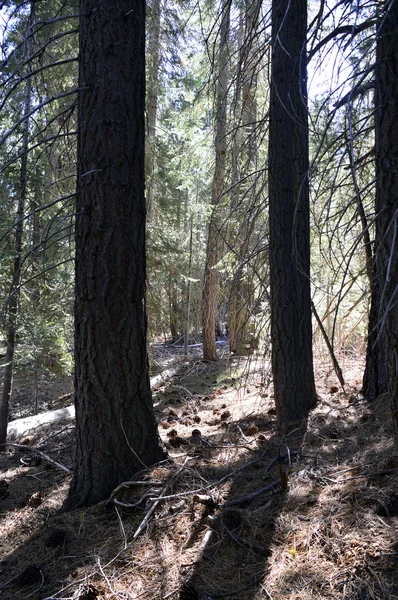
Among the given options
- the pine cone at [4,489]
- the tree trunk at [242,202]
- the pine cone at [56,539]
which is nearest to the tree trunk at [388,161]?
the tree trunk at [242,202]

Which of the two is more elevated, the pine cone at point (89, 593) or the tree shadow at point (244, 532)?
the tree shadow at point (244, 532)

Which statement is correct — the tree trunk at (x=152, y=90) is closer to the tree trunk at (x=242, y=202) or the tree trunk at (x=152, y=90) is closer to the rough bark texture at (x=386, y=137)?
the tree trunk at (x=242, y=202)

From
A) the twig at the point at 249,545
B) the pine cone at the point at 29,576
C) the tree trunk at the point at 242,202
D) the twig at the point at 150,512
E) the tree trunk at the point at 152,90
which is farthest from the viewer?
the tree trunk at the point at 152,90

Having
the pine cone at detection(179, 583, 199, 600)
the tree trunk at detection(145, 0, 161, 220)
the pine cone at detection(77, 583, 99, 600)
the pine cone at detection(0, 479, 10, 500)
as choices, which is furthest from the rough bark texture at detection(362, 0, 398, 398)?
the tree trunk at detection(145, 0, 161, 220)

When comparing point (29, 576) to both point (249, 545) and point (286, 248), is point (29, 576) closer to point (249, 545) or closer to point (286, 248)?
point (249, 545)

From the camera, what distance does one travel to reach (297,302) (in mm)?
4523

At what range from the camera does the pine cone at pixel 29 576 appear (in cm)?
257

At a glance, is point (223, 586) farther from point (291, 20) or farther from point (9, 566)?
point (291, 20)

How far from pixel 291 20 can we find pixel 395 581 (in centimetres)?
471

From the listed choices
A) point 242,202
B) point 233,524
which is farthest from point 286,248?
point 233,524

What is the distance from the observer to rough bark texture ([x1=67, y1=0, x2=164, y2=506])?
3.36 metres

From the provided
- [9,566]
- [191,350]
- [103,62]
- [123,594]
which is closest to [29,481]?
[9,566]

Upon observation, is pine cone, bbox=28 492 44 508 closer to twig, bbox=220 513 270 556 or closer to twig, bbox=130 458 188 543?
twig, bbox=130 458 188 543

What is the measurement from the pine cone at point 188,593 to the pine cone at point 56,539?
1.03 m
